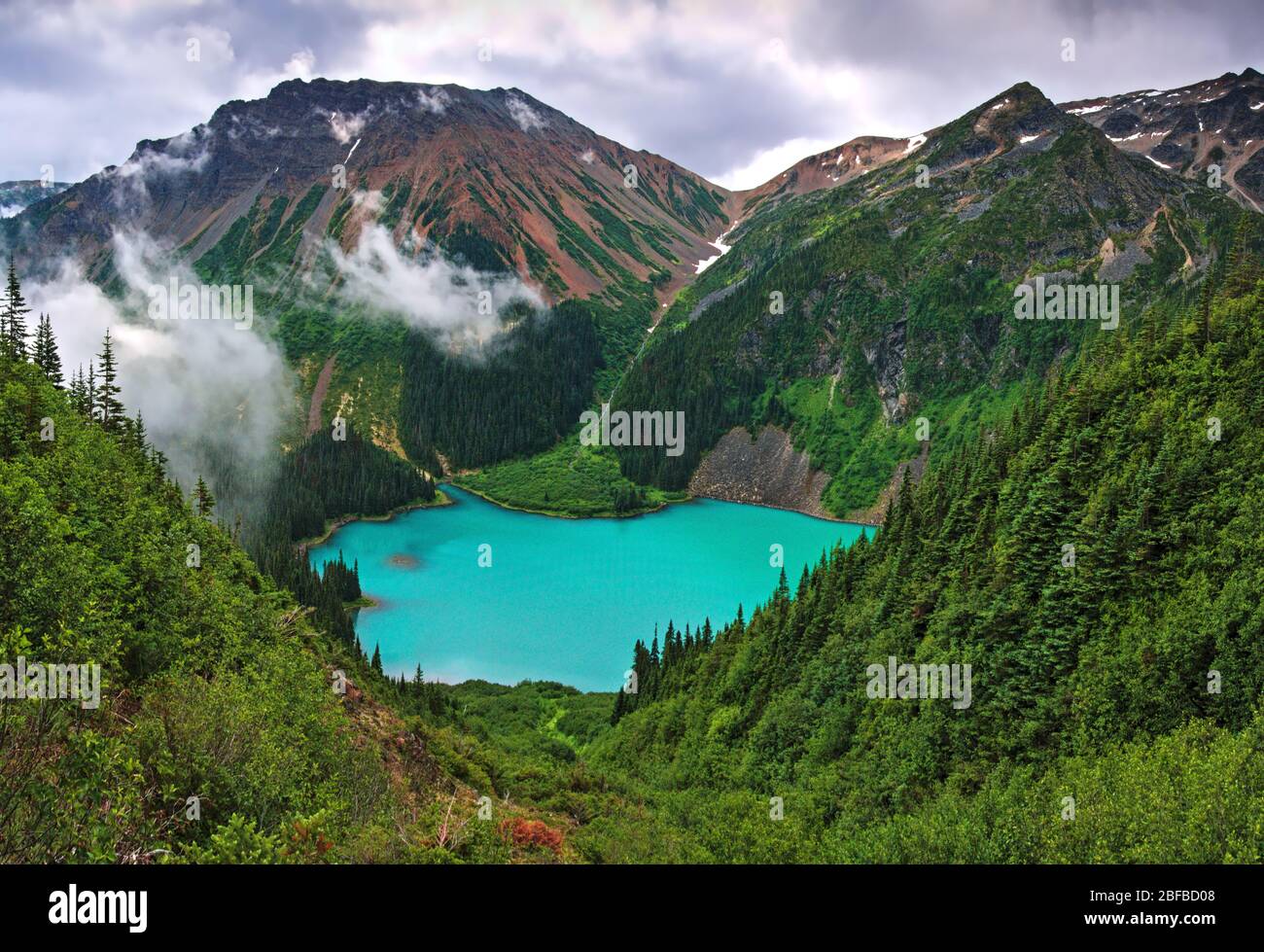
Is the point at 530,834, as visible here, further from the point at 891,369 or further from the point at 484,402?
the point at 484,402

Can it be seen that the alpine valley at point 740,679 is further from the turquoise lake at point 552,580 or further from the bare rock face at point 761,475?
the bare rock face at point 761,475

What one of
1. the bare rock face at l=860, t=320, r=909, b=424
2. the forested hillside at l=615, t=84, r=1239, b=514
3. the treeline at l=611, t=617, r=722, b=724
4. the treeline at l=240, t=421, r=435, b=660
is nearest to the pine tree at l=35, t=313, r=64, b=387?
the treeline at l=240, t=421, r=435, b=660

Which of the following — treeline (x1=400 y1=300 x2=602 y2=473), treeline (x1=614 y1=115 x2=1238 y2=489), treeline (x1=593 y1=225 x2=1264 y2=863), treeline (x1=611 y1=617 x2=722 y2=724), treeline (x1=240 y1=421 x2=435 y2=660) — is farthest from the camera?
treeline (x1=400 y1=300 x2=602 y2=473)

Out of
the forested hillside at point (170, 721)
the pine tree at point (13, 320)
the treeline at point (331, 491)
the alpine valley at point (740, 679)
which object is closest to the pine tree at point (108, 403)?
the alpine valley at point (740, 679)

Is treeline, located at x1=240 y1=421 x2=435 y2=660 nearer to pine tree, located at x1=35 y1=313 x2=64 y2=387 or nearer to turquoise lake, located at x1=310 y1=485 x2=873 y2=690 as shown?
turquoise lake, located at x1=310 y1=485 x2=873 y2=690

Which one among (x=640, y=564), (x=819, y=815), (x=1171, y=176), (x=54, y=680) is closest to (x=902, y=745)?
(x=819, y=815)

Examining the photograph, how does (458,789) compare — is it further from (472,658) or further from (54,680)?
(472,658)

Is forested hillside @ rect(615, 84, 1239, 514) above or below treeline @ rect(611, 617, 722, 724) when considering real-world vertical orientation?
above

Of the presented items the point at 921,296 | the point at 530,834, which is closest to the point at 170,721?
the point at 530,834
